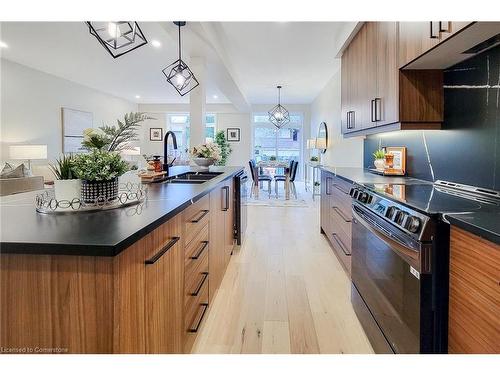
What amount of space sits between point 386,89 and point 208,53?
272cm

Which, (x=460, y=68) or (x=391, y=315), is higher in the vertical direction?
(x=460, y=68)

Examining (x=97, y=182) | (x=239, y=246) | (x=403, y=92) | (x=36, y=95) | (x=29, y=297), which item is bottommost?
(x=239, y=246)

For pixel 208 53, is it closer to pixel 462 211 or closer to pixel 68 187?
pixel 68 187

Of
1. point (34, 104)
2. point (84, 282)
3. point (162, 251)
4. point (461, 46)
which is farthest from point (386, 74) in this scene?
point (34, 104)

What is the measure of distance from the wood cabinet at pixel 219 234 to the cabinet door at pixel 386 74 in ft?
4.78

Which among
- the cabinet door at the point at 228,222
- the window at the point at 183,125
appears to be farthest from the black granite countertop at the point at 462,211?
the window at the point at 183,125

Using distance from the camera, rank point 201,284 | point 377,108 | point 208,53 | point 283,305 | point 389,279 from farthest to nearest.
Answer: point 208,53 → point 377,108 → point 283,305 → point 201,284 → point 389,279

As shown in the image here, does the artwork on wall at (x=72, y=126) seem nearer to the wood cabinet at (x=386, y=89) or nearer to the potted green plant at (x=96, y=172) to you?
the wood cabinet at (x=386, y=89)

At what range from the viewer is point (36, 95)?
625cm

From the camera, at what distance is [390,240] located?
5.11 ft

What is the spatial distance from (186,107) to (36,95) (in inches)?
198

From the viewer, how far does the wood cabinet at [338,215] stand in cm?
277
